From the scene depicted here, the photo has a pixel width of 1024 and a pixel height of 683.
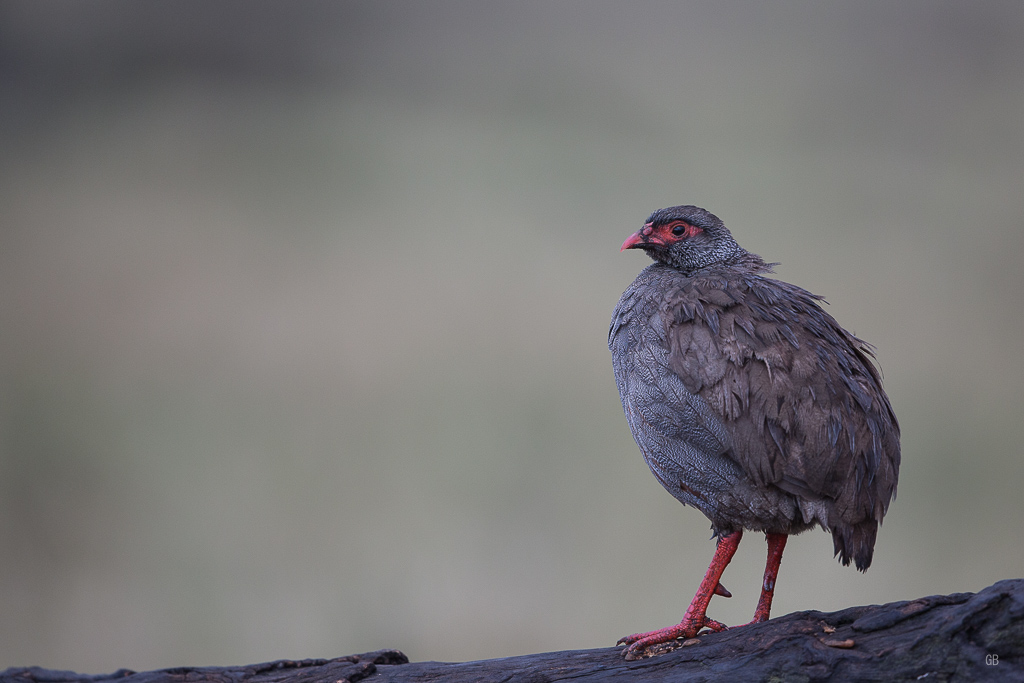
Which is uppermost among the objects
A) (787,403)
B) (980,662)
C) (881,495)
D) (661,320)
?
(661,320)

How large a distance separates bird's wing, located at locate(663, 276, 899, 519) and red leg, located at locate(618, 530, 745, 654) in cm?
44

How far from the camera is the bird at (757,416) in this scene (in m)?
3.19

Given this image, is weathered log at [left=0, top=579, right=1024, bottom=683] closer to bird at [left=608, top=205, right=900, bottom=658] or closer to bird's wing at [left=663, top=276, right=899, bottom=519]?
bird at [left=608, top=205, right=900, bottom=658]

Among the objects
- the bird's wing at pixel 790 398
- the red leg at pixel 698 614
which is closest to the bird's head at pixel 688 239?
the bird's wing at pixel 790 398

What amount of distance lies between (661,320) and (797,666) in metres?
1.49

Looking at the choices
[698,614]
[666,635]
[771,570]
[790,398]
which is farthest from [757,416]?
[666,635]

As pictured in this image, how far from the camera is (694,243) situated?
3.97 meters

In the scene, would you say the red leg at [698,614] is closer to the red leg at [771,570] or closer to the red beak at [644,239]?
the red leg at [771,570]

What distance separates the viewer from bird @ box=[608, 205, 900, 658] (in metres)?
3.19

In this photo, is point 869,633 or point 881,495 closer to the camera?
point 869,633

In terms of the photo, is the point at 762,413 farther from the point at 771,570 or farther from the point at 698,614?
the point at 698,614

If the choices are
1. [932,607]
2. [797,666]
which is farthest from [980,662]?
[797,666]

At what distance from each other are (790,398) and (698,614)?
105cm

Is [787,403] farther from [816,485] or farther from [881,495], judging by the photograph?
[881,495]
